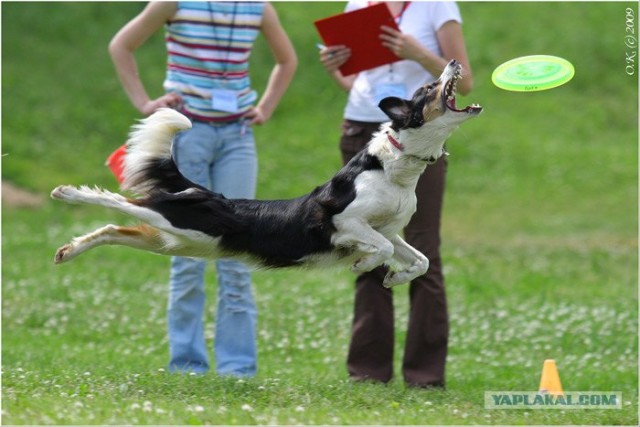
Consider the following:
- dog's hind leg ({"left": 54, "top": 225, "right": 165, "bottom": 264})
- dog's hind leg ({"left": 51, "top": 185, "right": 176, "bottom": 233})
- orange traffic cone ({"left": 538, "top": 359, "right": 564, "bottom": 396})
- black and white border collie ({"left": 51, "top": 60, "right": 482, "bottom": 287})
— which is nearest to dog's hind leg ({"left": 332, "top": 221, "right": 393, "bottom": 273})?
black and white border collie ({"left": 51, "top": 60, "right": 482, "bottom": 287})

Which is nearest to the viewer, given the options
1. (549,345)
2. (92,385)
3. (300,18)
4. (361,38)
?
(92,385)

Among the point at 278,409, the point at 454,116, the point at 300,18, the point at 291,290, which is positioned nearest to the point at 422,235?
the point at 454,116

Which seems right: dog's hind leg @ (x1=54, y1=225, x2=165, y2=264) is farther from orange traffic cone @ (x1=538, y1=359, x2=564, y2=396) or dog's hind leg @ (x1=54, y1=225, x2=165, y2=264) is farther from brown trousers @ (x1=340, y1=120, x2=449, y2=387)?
orange traffic cone @ (x1=538, y1=359, x2=564, y2=396)

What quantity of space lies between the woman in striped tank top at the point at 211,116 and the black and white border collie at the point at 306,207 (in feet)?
2.52

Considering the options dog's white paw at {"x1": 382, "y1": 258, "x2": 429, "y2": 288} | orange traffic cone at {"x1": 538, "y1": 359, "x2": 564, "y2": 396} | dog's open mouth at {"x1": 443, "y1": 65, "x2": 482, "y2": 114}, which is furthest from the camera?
orange traffic cone at {"x1": 538, "y1": 359, "x2": 564, "y2": 396}

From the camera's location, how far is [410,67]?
645cm

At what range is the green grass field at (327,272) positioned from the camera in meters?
5.52

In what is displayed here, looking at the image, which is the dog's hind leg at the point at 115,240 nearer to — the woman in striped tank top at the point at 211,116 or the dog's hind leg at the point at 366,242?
the woman in striped tank top at the point at 211,116

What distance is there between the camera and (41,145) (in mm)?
17922

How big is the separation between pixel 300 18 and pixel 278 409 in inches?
712

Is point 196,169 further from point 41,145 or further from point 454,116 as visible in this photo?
point 41,145

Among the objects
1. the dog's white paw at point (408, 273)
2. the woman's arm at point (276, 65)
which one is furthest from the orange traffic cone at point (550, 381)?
the woman's arm at point (276, 65)

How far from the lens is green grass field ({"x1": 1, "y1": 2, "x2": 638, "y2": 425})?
5516mm

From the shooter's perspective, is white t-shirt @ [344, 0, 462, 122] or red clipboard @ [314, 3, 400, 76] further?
white t-shirt @ [344, 0, 462, 122]
